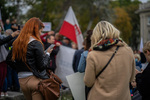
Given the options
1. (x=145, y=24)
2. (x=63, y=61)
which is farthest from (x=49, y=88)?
(x=145, y=24)

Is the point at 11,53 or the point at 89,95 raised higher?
the point at 11,53

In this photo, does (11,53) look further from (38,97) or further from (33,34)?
(38,97)

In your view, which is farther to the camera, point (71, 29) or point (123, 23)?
point (123, 23)

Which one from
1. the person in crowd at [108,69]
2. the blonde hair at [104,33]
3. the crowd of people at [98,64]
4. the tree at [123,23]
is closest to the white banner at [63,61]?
the crowd of people at [98,64]

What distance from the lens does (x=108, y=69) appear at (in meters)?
3.06

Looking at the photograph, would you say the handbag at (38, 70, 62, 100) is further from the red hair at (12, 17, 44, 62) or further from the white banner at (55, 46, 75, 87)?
the white banner at (55, 46, 75, 87)

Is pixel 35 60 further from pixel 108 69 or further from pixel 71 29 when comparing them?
pixel 71 29

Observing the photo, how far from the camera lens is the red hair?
372 centimetres

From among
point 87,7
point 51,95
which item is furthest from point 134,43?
point 51,95

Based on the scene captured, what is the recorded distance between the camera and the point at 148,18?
152ft

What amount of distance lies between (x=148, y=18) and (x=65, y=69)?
41261 mm

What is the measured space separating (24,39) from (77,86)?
3.57 ft

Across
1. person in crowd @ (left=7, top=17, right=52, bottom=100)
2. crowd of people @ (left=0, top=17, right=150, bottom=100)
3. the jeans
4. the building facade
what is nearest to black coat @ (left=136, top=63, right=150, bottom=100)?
crowd of people @ (left=0, top=17, right=150, bottom=100)

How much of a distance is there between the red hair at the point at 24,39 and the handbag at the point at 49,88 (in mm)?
467
